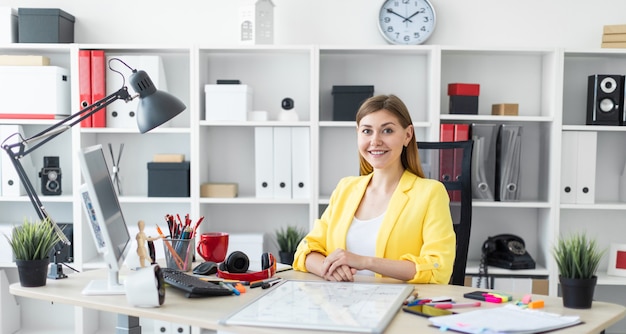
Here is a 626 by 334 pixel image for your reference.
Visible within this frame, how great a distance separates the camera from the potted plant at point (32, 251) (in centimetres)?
202

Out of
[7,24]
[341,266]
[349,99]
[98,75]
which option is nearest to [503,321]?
[341,266]

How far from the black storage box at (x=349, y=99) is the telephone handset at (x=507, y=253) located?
103 centimetres

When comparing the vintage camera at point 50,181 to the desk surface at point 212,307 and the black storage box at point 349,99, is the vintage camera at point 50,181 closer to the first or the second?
the black storage box at point 349,99

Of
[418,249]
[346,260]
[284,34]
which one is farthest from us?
[284,34]

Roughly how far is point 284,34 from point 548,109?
59.7 inches

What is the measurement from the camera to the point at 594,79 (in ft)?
11.7

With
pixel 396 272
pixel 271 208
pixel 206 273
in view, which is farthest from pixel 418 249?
pixel 271 208

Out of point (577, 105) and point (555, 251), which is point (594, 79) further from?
point (555, 251)

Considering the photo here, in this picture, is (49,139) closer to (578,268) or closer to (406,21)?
(578,268)

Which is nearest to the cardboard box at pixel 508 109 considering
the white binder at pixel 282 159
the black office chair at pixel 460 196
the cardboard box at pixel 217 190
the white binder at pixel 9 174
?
the black office chair at pixel 460 196

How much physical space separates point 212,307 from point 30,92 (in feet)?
7.70

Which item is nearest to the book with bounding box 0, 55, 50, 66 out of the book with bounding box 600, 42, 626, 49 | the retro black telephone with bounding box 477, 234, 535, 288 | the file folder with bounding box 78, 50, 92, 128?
the file folder with bounding box 78, 50, 92, 128

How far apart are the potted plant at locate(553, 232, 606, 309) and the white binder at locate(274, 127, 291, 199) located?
201 centimetres

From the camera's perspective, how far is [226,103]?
11.9 ft
